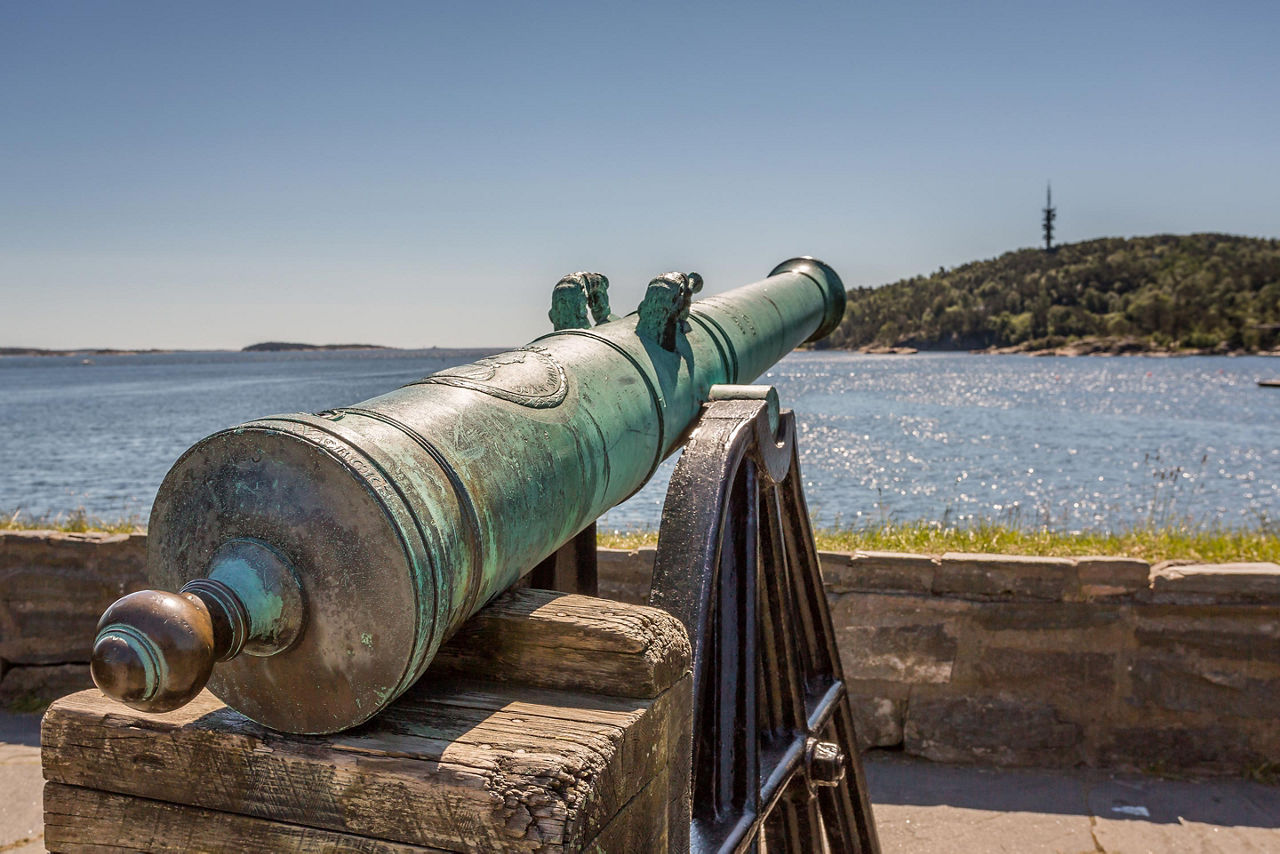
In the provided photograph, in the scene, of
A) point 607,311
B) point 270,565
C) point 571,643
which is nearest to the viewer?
point 270,565

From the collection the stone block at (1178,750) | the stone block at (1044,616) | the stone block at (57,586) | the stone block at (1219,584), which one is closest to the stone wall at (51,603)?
the stone block at (57,586)

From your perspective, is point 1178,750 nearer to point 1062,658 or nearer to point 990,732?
point 1062,658

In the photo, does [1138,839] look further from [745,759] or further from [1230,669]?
[745,759]

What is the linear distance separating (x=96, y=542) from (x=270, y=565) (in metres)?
4.56

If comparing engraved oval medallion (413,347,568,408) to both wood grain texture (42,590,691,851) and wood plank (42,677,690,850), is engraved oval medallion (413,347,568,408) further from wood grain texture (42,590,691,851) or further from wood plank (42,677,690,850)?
wood plank (42,677,690,850)

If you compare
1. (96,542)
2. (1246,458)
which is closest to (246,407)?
(1246,458)

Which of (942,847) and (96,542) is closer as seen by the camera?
(942,847)

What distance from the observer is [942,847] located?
3852 mm

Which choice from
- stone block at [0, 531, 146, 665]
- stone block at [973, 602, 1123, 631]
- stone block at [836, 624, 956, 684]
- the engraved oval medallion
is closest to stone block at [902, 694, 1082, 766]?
stone block at [836, 624, 956, 684]

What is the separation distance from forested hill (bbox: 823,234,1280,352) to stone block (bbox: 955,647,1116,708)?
194 ft

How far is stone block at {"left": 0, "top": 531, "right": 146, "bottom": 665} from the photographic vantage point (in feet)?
16.6

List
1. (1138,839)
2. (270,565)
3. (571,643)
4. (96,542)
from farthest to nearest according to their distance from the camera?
(96,542) → (1138,839) → (571,643) → (270,565)

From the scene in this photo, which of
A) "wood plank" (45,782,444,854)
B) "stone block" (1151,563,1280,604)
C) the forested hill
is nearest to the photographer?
"wood plank" (45,782,444,854)

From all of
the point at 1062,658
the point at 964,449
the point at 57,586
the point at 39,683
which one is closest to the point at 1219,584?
the point at 1062,658
